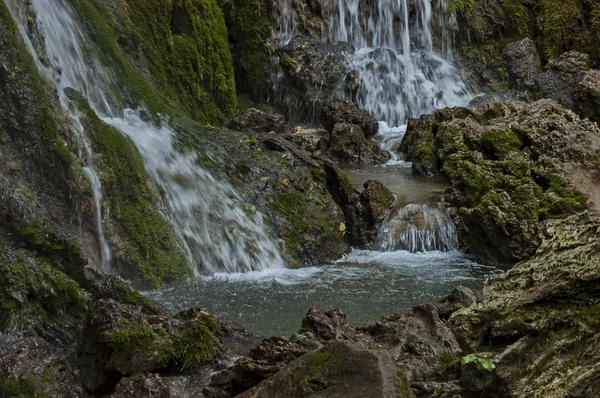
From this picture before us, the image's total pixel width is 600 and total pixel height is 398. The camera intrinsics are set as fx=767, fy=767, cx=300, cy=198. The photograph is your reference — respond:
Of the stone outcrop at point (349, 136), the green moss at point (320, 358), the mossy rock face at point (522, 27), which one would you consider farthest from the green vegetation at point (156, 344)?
the mossy rock face at point (522, 27)

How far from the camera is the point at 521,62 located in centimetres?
2084

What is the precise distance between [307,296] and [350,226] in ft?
10.2

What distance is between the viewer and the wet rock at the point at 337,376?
3.82m

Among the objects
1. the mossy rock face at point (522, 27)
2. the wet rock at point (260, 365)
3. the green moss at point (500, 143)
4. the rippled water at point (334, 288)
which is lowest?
the rippled water at point (334, 288)

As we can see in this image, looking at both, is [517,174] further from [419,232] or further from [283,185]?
[283,185]

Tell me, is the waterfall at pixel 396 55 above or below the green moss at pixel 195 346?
above

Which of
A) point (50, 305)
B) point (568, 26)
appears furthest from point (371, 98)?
point (50, 305)

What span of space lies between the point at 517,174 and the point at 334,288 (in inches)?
133

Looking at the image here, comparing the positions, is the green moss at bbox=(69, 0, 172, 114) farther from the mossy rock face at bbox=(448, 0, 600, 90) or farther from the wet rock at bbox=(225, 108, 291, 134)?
the mossy rock face at bbox=(448, 0, 600, 90)

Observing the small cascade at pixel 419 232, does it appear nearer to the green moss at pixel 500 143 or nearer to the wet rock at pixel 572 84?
the green moss at pixel 500 143

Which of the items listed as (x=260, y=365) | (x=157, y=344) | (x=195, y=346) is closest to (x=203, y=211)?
(x=195, y=346)

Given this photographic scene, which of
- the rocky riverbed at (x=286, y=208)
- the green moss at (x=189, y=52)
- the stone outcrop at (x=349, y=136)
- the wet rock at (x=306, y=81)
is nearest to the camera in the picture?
the rocky riverbed at (x=286, y=208)

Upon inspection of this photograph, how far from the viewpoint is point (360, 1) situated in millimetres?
21422

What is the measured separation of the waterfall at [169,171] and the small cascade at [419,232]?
179 centimetres
